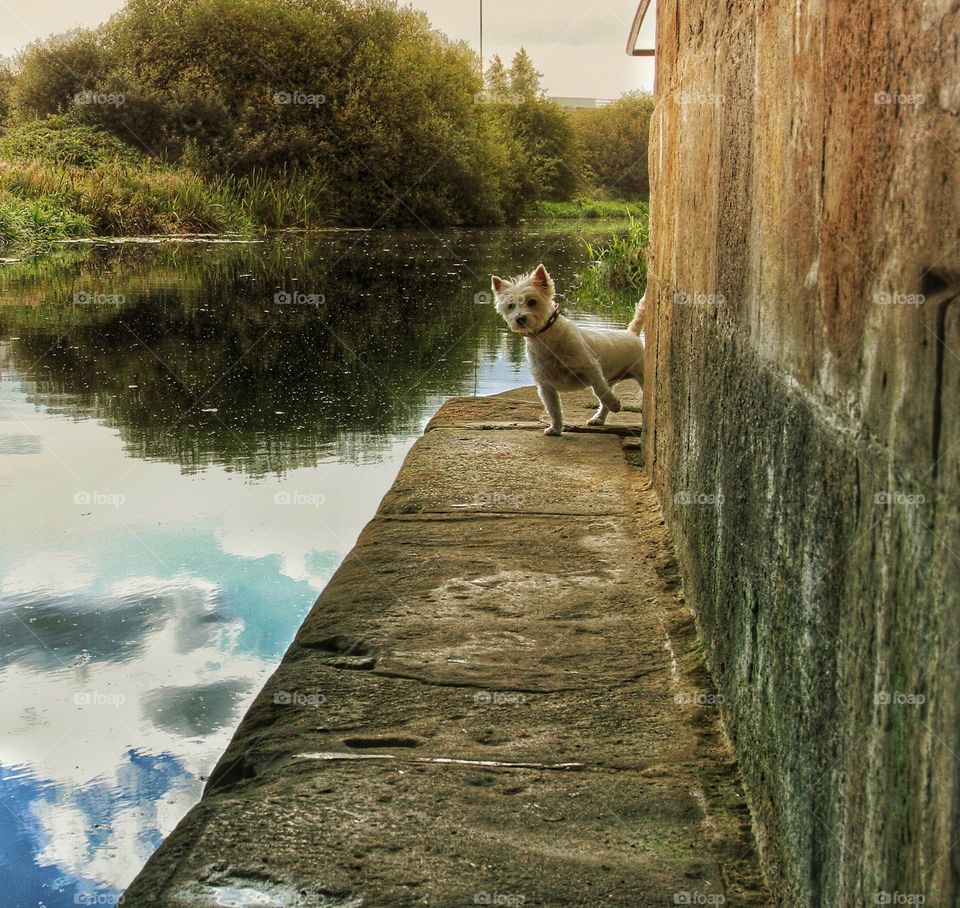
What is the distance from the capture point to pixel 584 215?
55188 millimetres

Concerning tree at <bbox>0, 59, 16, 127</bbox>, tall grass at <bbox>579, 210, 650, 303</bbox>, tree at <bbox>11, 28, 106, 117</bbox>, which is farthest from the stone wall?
tree at <bbox>0, 59, 16, 127</bbox>

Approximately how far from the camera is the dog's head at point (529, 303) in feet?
18.9

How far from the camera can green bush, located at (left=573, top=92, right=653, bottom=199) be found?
67.4 m

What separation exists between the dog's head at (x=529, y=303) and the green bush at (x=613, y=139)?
61.1 metres

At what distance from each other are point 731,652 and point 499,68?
5984 cm

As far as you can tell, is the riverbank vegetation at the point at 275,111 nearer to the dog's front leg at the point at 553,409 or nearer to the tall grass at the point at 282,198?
the tall grass at the point at 282,198

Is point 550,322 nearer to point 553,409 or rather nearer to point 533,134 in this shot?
point 553,409

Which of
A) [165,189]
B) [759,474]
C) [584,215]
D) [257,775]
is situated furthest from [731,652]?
[584,215]

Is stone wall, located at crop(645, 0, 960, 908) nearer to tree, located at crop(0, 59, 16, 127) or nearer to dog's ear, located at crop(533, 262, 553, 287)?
dog's ear, located at crop(533, 262, 553, 287)

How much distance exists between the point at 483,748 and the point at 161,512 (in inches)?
119

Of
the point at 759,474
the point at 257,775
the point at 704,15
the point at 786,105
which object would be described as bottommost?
the point at 257,775

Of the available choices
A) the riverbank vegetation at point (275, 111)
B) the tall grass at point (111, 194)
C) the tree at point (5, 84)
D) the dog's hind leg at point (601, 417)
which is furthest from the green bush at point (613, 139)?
the dog's hind leg at point (601, 417)

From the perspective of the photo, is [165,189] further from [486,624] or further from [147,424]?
[486,624]

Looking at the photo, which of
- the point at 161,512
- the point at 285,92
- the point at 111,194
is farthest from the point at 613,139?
the point at 161,512
